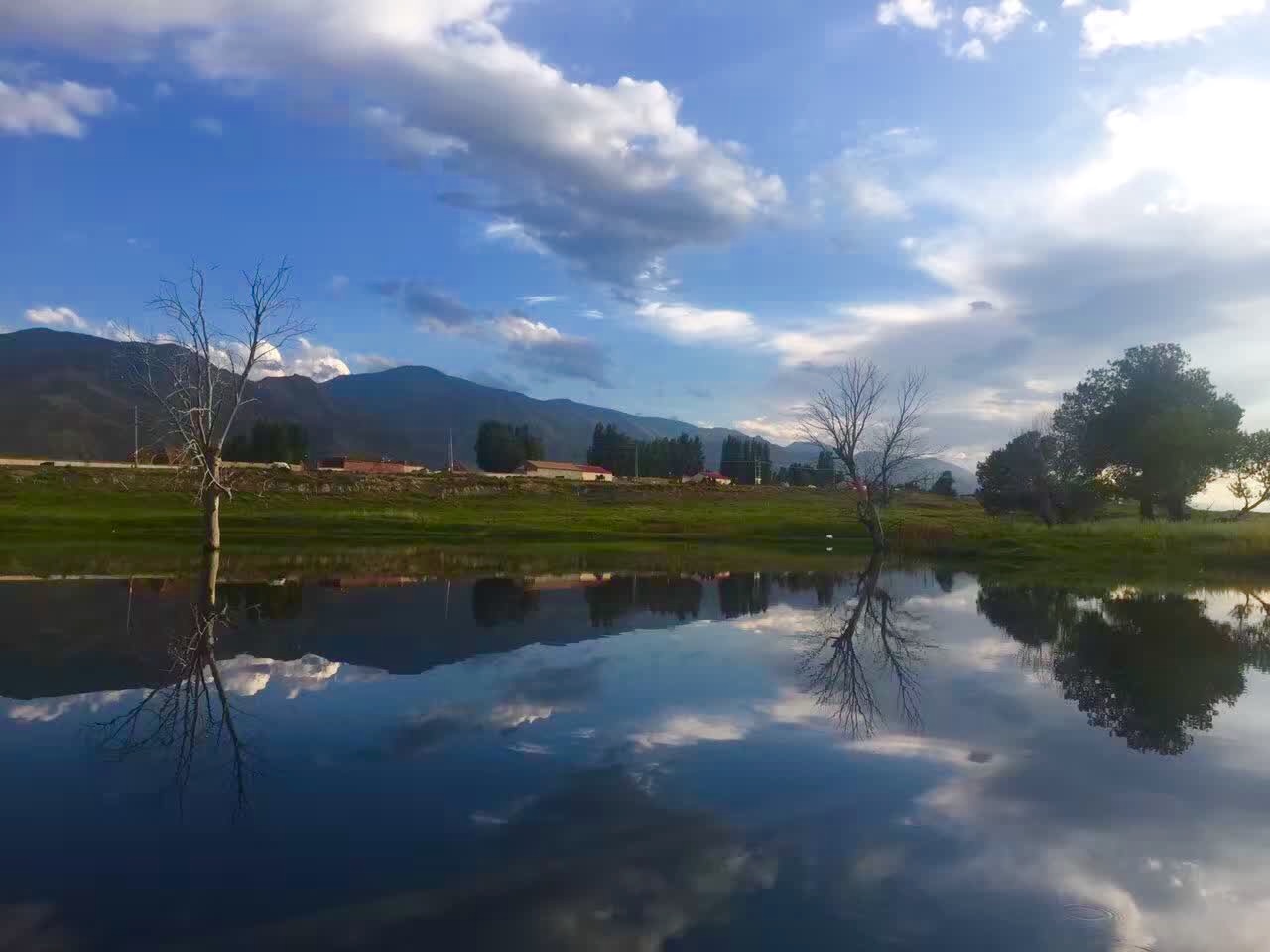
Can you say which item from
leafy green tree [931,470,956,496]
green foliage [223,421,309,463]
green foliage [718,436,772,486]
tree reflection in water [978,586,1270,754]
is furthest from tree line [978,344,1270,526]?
green foliage [223,421,309,463]

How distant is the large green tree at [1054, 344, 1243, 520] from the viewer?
51.3 metres

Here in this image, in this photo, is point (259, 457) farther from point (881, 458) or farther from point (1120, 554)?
point (1120, 554)

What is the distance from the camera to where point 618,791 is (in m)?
7.06

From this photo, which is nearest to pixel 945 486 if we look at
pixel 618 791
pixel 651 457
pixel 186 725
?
pixel 651 457

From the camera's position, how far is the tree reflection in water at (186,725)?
7.46 meters

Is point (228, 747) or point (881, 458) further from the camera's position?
point (881, 458)

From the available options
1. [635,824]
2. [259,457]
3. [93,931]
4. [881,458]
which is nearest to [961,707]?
[635,824]

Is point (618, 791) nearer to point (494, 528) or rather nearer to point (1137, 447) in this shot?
point (494, 528)

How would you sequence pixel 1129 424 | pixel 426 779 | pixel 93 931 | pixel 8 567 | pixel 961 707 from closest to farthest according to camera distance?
pixel 93 931 → pixel 426 779 → pixel 961 707 → pixel 8 567 → pixel 1129 424

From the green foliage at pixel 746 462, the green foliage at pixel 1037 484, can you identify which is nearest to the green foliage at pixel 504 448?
the green foliage at pixel 746 462

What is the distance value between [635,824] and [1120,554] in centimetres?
3785

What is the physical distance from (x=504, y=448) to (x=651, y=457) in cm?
2824

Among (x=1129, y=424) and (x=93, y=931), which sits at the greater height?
(x=1129, y=424)

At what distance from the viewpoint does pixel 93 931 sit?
4.61 meters
